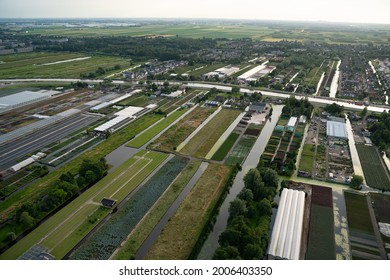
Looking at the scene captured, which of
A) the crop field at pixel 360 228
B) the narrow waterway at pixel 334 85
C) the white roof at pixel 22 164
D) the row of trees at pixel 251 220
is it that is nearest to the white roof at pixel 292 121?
the row of trees at pixel 251 220

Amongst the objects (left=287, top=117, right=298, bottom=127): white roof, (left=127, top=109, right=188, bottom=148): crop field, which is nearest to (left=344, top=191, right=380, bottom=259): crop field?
(left=287, top=117, right=298, bottom=127): white roof

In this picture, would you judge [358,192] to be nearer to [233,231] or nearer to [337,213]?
[337,213]

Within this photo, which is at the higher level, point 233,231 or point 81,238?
point 233,231

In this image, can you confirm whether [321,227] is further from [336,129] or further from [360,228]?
[336,129]

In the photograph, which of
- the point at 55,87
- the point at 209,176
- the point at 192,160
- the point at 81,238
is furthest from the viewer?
the point at 55,87

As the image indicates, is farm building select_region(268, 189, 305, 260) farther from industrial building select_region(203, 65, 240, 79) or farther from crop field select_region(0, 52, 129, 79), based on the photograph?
crop field select_region(0, 52, 129, 79)

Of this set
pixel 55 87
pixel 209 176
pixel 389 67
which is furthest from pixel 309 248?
pixel 389 67
